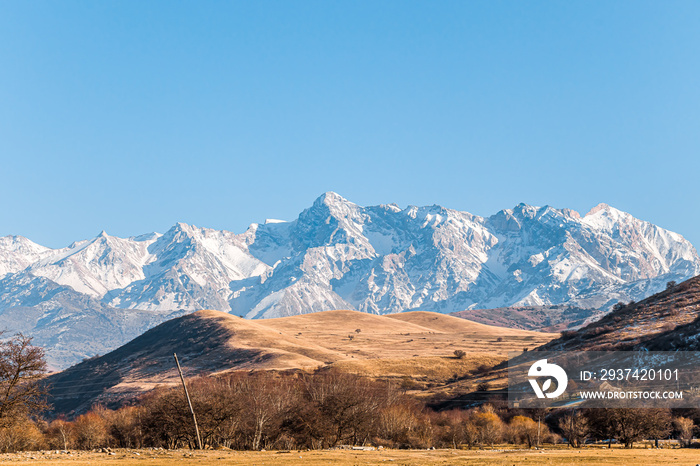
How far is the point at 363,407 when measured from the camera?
3711 inches

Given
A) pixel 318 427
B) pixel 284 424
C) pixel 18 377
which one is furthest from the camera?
pixel 284 424

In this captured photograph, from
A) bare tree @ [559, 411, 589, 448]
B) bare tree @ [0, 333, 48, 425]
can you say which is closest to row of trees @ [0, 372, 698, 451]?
bare tree @ [559, 411, 589, 448]

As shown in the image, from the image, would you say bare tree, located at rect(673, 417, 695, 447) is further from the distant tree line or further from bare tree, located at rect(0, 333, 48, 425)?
bare tree, located at rect(0, 333, 48, 425)

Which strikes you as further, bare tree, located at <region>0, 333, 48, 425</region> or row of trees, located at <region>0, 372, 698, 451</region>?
row of trees, located at <region>0, 372, 698, 451</region>

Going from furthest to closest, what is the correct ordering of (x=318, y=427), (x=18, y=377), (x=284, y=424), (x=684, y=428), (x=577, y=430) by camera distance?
(x=684, y=428)
(x=577, y=430)
(x=284, y=424)
(x=318, y=427)
(x=18, y=377)

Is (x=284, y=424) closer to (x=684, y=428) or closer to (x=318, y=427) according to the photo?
(x=318, y=427)

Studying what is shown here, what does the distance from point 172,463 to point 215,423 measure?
34.2m

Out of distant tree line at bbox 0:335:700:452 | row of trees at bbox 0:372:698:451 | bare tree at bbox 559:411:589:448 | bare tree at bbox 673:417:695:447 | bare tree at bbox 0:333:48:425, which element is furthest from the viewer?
bare tree at bbox 559:411:589:448

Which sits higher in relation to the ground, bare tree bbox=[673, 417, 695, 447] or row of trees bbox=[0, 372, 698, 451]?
row of trees bbox=[0, 372, 698, 451]

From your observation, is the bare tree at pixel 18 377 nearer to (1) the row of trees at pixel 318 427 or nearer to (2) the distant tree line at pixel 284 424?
(2) the distant tree line at pixel 284 424

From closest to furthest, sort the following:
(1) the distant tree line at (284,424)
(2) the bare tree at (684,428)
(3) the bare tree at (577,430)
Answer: (1) the distant tree line at (284,424), (2) the bare tree at (684,428), (3) the bare tree at (577,430)

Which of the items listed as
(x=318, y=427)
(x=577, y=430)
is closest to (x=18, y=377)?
(x=318, y=427)

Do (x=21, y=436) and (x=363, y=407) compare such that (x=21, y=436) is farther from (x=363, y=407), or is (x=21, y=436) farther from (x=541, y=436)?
(x=541, y=436)

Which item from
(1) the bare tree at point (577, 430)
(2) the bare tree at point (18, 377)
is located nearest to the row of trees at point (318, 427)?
(1) the bare tree at point (577, 430)
